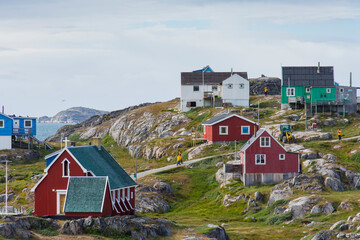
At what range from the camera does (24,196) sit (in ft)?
235

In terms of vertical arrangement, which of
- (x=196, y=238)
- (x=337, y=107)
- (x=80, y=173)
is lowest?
(x=196, y=238)

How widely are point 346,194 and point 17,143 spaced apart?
226 feet

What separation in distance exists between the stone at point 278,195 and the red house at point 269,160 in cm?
695

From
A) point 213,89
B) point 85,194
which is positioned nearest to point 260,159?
point 85,194

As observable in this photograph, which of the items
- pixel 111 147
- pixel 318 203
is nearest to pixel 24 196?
pixel 318 203

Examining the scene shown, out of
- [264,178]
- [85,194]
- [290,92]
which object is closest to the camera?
[85,194]

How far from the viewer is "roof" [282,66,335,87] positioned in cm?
10994

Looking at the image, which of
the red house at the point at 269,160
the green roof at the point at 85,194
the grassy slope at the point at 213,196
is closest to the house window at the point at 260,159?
the red house at the point at 269,160

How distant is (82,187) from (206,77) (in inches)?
3063

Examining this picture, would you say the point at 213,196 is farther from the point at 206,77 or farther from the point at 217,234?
the point at 206,77

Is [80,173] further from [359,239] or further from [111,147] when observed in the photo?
[111,147]

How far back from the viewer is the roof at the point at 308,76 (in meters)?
110

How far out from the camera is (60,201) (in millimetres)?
52375

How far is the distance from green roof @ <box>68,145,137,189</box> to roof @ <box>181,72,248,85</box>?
66849 mm
